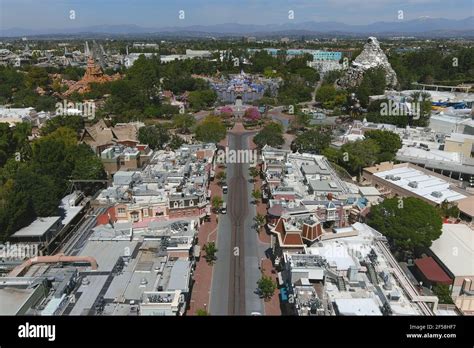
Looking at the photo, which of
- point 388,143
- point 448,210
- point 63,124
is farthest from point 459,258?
point 63,124

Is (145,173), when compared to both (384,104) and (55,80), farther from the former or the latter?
(55,80)

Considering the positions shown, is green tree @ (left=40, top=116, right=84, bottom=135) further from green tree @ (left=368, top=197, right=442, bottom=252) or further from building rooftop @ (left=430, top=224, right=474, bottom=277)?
building rooftop @ (left=430, top=224, right=474, bottom=277)

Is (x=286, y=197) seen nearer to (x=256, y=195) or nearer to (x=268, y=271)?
(x=256, y=195)

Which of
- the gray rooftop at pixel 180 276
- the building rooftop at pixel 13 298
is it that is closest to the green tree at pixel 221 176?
the gray rooftop at pixel 180 276

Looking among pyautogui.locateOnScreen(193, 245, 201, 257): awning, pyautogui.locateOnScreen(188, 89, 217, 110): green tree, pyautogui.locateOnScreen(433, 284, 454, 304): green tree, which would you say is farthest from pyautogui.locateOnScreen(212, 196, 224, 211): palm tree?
pyautogui.locateOnScreen(188, 89, 217, 110): green tree
